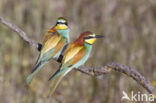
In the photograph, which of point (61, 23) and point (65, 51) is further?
point (61, 23)

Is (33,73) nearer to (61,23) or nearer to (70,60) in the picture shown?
(70,60)

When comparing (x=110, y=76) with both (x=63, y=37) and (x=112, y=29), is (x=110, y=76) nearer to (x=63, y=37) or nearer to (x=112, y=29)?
(x=63, y=37)

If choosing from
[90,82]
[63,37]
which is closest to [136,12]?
[90,82]

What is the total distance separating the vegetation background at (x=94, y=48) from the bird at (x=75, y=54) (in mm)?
544

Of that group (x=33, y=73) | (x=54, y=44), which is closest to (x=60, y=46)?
(x=54, y=44)

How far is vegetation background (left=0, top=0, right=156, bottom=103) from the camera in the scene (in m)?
3.55

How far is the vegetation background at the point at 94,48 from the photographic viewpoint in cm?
355

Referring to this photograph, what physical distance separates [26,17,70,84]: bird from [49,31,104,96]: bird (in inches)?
4.1

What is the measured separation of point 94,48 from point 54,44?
199cm

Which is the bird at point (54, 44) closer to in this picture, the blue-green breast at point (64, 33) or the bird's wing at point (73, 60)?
the blue-green breast at point (64, 33)

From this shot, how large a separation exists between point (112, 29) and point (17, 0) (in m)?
1.50

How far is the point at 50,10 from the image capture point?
18.6 ft

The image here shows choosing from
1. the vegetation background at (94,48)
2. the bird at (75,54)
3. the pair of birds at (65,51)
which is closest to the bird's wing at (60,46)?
the pair of birds at (65,51)

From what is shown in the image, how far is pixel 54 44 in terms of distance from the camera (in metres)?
2.62
